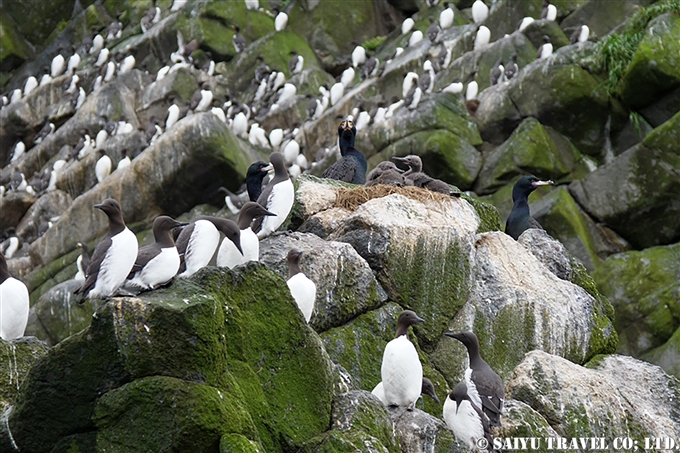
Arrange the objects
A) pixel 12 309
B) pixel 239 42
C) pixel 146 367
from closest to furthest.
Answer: pixel 146 367 < pixel 12 309 < pixel 239 42

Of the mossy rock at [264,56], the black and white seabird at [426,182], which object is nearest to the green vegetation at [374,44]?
the mossy rock at [264,56]

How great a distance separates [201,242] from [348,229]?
207 centimetres

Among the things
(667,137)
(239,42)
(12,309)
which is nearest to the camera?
(12,309)

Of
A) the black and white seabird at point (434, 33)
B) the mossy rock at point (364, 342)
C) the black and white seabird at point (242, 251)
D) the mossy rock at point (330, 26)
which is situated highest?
the black and white seabird at point (242, 251)

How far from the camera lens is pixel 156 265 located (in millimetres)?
7145

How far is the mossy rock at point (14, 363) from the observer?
6750mm

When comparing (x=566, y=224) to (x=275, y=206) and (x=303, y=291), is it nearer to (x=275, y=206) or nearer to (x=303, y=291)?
(x=275, y=206)

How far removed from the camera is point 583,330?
408 inches

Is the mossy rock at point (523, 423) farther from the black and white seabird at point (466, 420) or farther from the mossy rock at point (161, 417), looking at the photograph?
the mossy rock at point (161, 417)

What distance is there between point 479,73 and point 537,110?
407 centimetres

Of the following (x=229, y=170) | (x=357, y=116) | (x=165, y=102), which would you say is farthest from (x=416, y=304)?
(x=165, y=102)

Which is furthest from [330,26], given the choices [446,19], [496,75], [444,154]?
[444,154]

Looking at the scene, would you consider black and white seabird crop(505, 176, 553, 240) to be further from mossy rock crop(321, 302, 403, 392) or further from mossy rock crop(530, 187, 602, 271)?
mossy rock crop(530, 187, 602, 271)

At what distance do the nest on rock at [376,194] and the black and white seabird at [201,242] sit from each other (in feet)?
7.90
